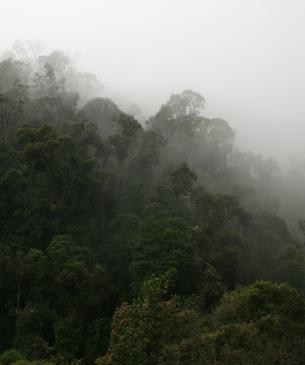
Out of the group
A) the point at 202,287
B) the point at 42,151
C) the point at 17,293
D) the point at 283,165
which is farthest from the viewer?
the point at 283,165

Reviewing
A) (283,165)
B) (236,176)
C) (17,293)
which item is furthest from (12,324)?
(283,165)

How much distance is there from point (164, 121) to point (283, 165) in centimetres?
2778

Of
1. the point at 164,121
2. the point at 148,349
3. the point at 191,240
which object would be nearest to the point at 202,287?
the point at 191,240

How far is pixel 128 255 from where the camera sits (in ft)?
113

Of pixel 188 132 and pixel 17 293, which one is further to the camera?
pixel 188 132

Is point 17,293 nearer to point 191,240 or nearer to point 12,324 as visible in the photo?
point 12,324

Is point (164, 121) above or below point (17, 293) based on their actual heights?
above

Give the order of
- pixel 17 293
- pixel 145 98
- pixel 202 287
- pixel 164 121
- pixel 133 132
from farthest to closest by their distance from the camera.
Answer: pixel 145 98 < pixel 164 121 < pixel 133 132 < pixel 202 287 < pixel 17 293

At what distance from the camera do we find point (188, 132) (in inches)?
2393

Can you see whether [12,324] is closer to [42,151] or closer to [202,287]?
[202,287]

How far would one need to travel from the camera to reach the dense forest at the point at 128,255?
18.7 metres

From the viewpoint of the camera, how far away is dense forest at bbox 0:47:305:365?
18.7 m

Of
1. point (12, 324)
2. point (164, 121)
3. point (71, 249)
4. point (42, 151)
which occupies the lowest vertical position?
point (12, 324)

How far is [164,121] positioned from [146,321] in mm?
42234
